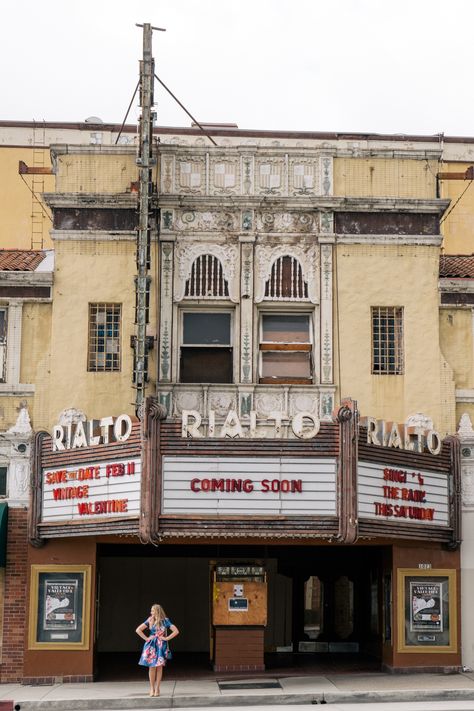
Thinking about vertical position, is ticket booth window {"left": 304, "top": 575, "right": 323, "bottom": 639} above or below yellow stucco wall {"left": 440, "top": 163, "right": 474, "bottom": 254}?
below

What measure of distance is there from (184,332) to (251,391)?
191 cm

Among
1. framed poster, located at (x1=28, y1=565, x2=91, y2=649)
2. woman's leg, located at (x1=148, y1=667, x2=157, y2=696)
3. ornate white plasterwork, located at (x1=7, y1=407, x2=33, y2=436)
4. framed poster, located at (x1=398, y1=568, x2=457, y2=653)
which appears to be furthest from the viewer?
ornate white plasterwork, located at (x1=7, y1=407, x2=33, y2=436)

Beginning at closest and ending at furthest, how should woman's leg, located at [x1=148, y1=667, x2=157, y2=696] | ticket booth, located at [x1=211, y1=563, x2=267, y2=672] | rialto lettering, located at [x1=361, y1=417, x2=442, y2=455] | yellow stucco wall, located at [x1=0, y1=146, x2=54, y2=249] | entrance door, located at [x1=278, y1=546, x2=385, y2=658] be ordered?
woman's leg, located at [x1=148, y1=667, x2=157, y2=696] < rialto lettering, located at [x1=361, y1=417, x2=442, y2=455] < ticket booth, located at [x1=211, y1=563, x2=267, y2=672] < entrance door, located at [x1=278, y1=546, x2=385, y2=658] < yellow stucco wall, located at [x1=0, y1=146, x2=54, y2=249]

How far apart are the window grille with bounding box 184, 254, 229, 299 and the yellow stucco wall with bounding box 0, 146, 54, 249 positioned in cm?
1207

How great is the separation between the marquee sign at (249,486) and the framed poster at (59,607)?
3.44 meters

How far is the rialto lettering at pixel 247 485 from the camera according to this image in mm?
21188

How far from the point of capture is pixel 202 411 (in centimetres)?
2403

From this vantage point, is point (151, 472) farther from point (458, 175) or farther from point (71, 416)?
point (458, 175)

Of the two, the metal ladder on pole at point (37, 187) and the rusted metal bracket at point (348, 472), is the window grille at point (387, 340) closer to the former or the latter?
the rusted metal bracket at point (348, 472)

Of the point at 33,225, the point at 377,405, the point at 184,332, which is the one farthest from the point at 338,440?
the point at 33,225

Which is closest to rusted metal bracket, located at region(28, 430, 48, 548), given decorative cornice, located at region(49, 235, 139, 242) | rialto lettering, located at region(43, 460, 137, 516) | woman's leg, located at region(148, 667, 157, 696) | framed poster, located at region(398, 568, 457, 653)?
rialto lettering, located at region(43, 460, 137, 516)

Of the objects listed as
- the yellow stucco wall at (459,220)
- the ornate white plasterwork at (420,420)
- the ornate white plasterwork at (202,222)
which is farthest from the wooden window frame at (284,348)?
the yellow stucco wall at (459,220)

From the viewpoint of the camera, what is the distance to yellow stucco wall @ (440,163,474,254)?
1427 inches

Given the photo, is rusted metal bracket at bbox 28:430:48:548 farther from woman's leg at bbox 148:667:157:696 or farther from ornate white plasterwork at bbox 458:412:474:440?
ornate white plasterwork at bbox 458:412:474:440
